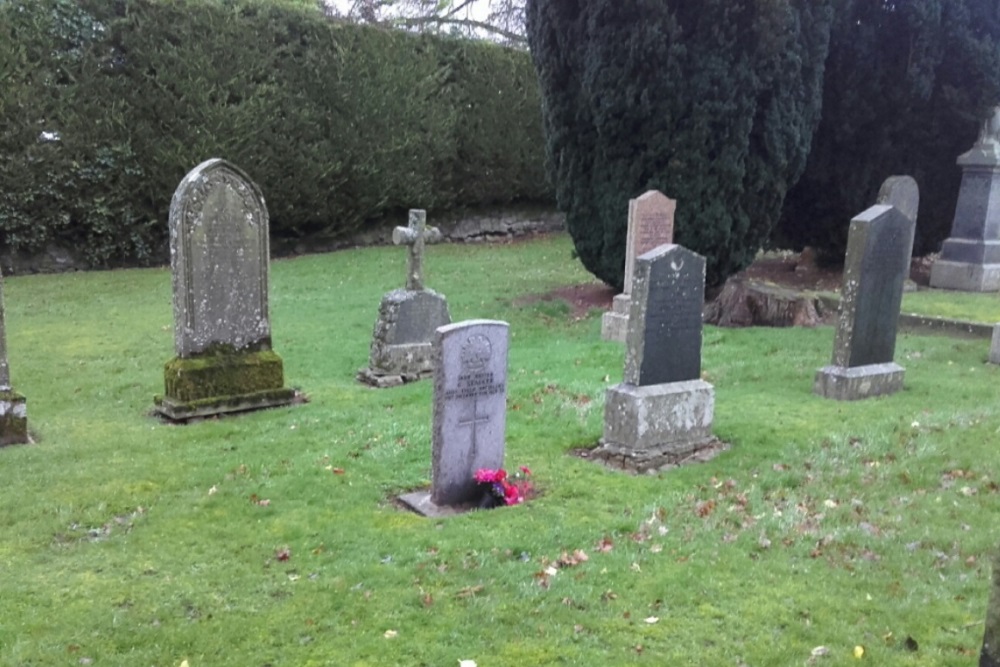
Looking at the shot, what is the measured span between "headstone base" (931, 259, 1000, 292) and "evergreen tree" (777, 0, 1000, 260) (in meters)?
1.05

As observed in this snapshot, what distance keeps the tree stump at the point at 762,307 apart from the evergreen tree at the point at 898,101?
2801 mm

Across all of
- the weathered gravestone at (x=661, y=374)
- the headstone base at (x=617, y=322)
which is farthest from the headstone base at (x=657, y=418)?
the headstone base at (x=617, y=322)

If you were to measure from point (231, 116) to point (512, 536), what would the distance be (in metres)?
14.7

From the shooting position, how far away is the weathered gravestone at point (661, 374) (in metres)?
6.75

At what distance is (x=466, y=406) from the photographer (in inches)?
239

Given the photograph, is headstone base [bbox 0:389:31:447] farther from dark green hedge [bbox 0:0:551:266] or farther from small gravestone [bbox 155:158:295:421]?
dark green hedge [bbox 0:0:551:266]

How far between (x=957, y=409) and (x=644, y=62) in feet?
22.4

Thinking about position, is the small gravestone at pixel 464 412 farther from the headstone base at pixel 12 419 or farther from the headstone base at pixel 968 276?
the headstone base at pixel 968 276

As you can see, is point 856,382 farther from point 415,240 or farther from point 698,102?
point 698,102

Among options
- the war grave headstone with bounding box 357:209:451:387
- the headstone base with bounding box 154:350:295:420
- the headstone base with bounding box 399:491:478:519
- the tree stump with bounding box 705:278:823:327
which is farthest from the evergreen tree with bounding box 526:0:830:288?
the headstone base with bounding box 399:491:478:519

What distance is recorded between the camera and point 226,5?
1805cm

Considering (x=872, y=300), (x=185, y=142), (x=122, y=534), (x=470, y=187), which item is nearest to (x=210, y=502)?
(x=122, y=534)

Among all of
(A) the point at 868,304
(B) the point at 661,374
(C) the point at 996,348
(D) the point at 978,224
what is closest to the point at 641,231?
(A) the point at 868,304

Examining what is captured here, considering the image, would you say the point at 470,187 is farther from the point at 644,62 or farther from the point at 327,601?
the point at 327,601
